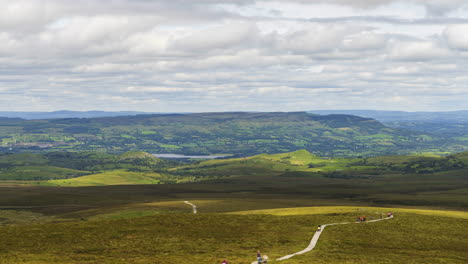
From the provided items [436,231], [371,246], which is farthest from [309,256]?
[436,231]

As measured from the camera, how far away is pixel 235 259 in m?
78.6

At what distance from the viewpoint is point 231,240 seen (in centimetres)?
10031

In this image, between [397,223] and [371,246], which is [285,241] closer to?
[371,246]

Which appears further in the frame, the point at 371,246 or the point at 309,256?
the point at 371,246

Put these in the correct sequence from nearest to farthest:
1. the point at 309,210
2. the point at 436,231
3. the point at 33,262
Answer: the point at 33,262, the point at 436,231, the point at 309,210

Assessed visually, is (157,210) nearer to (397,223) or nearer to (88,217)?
(88,217)

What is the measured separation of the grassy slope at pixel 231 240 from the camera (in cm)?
8325

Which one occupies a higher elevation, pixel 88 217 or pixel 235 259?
pixel 235 259

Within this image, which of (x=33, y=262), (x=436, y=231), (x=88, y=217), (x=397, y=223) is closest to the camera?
(x=33, y=262)

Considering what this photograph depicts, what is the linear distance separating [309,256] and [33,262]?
140ft

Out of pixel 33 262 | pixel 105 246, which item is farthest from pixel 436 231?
pixel 33 262

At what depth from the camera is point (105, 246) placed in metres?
94.1

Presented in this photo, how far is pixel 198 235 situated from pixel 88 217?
7134 centimetres

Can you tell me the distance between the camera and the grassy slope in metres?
83.2
